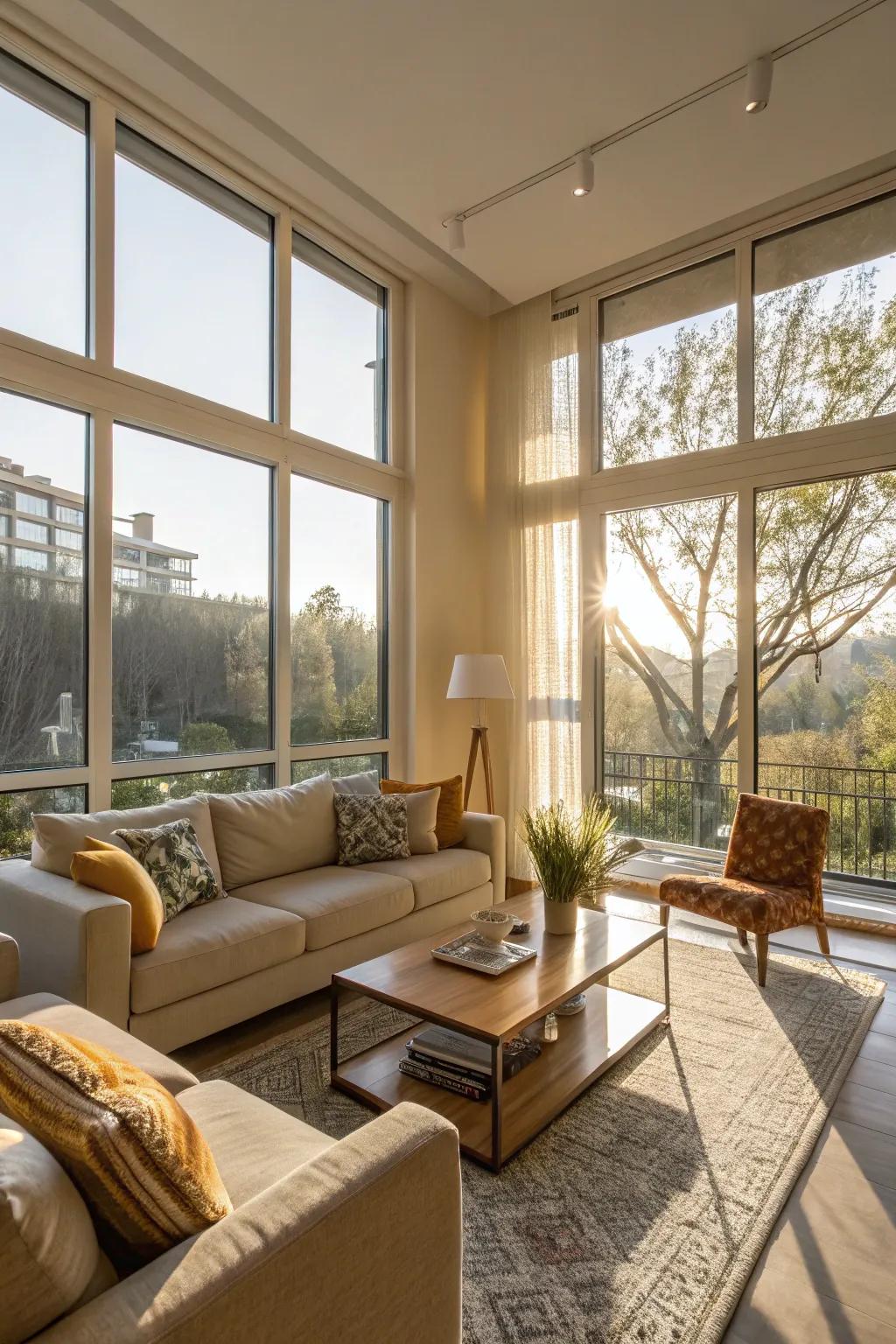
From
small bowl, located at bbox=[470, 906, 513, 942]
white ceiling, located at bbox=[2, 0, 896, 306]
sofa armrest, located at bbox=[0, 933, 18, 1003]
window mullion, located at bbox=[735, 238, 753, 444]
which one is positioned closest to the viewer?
sofa armrest, located at bbox=[0, 933, 18, 1003]

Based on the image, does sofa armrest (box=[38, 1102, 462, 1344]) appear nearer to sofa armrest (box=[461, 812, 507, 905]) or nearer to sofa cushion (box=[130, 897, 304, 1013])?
sofa cushion (box=[130, 897, 304, 1013])

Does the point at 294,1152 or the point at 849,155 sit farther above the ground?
the point at 849,155

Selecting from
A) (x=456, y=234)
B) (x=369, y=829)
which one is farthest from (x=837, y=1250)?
(x=456, y=234)

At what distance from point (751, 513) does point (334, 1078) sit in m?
3.67

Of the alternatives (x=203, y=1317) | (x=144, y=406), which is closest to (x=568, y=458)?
(x=144, y=406)

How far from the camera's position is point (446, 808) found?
400cm

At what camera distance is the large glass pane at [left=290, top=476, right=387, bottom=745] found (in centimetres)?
436

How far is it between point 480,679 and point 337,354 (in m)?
2.15

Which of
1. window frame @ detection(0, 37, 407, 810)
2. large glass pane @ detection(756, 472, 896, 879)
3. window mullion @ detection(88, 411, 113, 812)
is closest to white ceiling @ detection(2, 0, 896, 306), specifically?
window frame @ detection(0, 37, 407, 810)

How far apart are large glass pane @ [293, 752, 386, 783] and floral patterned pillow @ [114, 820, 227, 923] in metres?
1.20

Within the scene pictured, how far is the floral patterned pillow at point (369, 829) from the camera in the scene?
3658 millimetres

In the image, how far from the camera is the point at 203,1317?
871 mm

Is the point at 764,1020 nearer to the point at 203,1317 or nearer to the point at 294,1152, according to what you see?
the point at 294,1152

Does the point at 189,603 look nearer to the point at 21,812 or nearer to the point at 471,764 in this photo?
the point at 21,812
